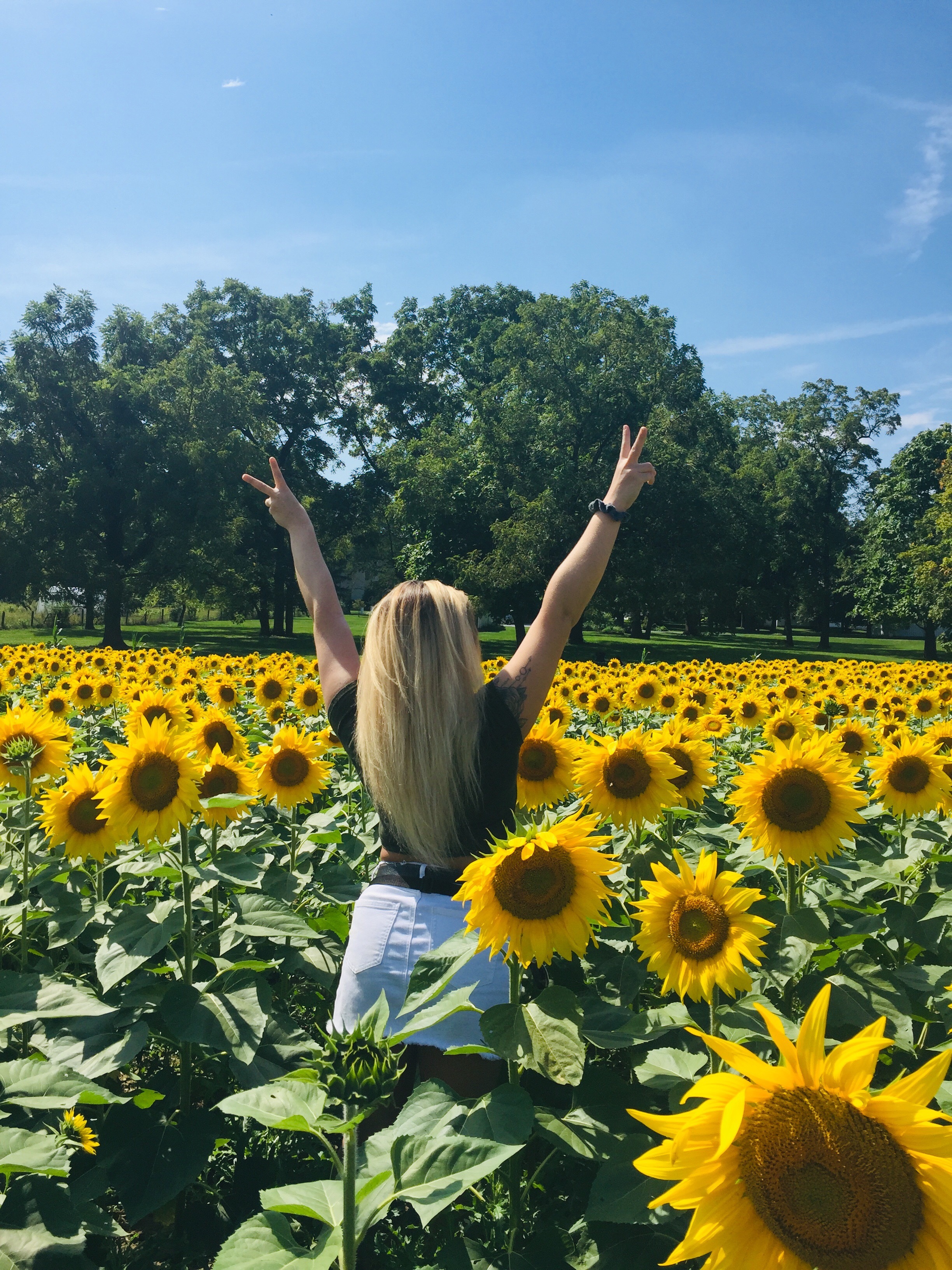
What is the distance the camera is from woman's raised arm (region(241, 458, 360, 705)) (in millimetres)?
3447

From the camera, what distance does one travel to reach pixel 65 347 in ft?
112

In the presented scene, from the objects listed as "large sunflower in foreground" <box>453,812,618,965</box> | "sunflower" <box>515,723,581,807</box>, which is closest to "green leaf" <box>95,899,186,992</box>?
"large sunflower in foreground" <box>453,812,618,965</box>

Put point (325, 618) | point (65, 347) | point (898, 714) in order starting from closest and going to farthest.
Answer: point (325, 618) → point (898, 714) → point (65, 347)

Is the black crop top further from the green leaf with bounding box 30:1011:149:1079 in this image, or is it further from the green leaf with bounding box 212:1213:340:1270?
the green leaf with bounding box 212:1213:340:1270

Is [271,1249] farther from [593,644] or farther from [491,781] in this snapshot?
[593,644]

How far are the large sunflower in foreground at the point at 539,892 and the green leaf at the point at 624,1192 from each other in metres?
0.49

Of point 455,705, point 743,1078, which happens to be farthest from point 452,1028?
point 743,1078

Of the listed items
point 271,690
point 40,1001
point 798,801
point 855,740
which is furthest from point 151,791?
point 271,690

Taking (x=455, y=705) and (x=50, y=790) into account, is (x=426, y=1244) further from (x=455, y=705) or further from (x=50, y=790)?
(x=50, y=790)

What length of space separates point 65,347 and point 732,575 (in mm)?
27584

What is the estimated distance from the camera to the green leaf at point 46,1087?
7.58ft

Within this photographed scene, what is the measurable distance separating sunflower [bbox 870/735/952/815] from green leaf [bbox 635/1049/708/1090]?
2.51 metres

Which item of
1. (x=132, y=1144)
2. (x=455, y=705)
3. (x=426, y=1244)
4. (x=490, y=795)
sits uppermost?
(x=455, y=705)

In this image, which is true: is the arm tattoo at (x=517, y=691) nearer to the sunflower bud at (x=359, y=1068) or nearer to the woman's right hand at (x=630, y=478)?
the woman's right hand at (x=630, y=478)
